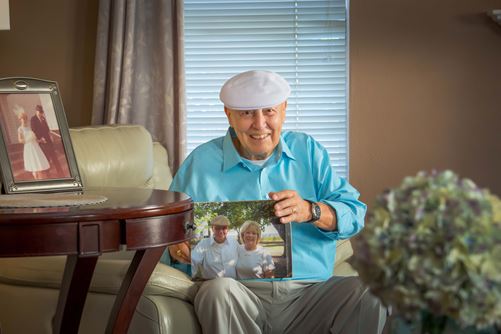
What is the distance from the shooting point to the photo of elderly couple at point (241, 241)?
236 centimetres

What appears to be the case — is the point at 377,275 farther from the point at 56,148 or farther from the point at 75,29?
the point at 75,29

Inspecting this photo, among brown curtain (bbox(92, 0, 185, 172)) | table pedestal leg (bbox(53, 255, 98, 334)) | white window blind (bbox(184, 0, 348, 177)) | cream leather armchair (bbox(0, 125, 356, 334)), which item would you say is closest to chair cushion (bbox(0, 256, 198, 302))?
cream leather armchair (bbox(0, 125, 356, 334))

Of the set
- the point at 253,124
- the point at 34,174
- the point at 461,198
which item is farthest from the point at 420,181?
the point at 253,124

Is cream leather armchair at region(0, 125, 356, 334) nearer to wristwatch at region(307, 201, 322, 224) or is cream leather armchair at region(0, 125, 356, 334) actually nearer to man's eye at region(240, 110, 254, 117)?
wristwatch at region(307, 201, 322, 224)

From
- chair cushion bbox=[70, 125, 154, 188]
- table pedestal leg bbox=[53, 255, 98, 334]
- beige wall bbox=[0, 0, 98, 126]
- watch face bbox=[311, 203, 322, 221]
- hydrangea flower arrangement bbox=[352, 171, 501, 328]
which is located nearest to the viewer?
hydrangea flower arrangement bbox=[352, 171, 501, 328]

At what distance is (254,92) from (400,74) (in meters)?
1.50

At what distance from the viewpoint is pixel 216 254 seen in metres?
2.40

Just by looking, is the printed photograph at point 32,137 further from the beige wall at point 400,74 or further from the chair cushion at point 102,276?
→ the beige wall at point 400,74

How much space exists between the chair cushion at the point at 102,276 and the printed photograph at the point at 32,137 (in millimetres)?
396

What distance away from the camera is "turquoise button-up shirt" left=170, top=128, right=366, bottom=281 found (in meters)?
2.60

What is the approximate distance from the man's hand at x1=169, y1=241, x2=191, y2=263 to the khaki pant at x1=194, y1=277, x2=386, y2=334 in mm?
132

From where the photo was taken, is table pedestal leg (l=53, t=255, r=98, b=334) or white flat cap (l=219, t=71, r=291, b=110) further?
white flat cap (l=219, t=71, r=291, b=110)

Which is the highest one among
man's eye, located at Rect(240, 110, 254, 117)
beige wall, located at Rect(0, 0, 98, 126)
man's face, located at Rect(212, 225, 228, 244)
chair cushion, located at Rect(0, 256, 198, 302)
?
beige wall, located at Rect(0, 0, 98, 126)

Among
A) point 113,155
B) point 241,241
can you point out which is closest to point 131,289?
point 241,241
